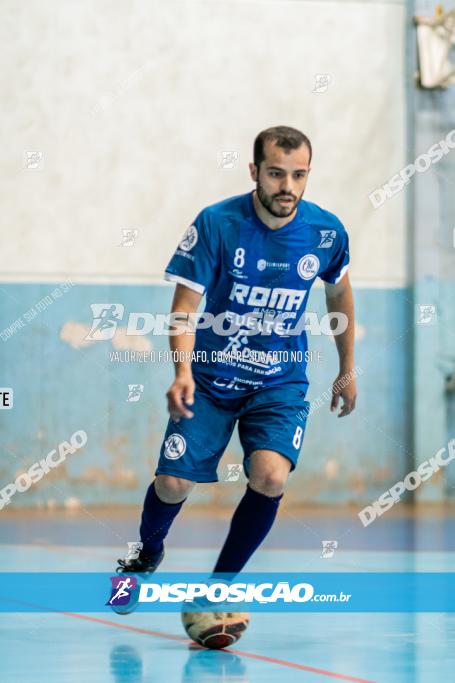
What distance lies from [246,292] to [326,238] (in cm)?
41

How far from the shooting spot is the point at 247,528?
4500mm

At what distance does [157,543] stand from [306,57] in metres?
7.96

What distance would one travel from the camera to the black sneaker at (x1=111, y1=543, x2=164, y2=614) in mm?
4883

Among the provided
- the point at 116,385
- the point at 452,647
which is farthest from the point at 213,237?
the point at 116,385

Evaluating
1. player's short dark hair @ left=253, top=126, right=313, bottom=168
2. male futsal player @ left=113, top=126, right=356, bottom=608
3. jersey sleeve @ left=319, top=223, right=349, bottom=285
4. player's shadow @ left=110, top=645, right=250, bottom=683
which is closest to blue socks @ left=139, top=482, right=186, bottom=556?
male futsal player @ left=113, top=126, right=356, bottom=608

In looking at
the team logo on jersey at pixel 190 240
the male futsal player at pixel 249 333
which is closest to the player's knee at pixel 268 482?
the male futsal player at pixel 249 333

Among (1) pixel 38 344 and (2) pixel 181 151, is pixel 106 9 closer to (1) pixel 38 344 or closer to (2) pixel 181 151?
(2) pixel 181 151

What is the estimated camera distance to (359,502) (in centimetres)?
→ 1170

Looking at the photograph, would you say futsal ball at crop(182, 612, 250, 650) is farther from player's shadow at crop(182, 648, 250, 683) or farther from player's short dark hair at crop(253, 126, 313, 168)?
player's short dark hair at crop(253, 126, 313, 168)

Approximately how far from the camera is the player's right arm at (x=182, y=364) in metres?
4.23

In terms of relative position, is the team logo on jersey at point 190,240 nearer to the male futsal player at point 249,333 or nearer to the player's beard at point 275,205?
the male futsal player at point 249,333

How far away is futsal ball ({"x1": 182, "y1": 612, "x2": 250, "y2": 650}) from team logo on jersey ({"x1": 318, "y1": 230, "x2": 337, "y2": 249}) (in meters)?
1.37

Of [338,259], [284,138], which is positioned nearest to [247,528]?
[338,259]

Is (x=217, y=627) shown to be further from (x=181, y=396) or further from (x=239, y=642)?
(x=181, y=396)
